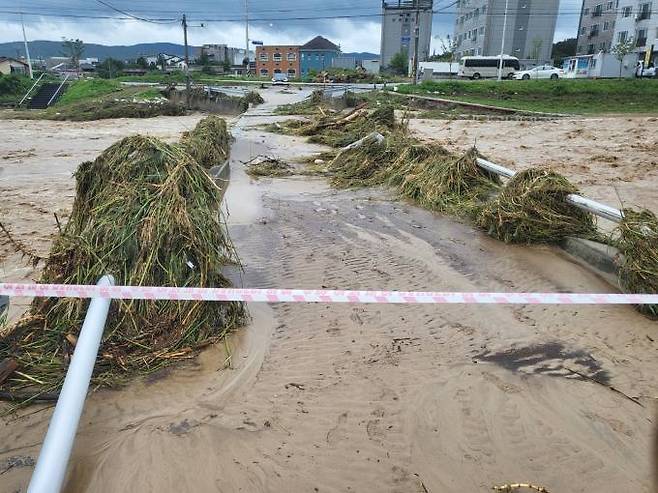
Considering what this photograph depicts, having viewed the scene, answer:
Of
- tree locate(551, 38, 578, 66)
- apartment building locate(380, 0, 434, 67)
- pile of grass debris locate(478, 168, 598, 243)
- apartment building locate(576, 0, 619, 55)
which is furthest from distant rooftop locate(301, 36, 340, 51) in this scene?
pile of grass debris locate(478, 168, 598, 243)

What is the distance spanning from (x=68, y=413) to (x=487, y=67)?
212 ft

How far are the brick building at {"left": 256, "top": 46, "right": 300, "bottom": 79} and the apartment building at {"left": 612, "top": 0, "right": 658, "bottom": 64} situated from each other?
55.6m

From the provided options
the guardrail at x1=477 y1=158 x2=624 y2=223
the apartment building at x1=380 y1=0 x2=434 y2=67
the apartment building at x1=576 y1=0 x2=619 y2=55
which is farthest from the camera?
the apartment building at x1=380 y1=0 x2=434 y2=67

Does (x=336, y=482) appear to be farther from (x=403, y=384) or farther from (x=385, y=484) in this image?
(x=403, y=384)

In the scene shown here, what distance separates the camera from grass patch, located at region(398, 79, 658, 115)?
112ft

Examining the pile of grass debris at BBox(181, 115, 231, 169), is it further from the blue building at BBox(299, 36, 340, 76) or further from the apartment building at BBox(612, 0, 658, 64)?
the blue building at BBox(299, 36, 340, 76)

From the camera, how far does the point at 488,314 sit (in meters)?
4.74

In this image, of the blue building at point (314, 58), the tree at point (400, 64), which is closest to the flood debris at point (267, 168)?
the tree at point (400, 64)

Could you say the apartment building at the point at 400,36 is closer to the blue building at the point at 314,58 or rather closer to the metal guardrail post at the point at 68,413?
the blue building at the point at 314,58

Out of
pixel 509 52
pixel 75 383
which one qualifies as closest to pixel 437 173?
pixel 75 383

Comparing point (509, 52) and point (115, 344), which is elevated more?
point (509, 52)

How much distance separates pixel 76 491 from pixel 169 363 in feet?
4.00

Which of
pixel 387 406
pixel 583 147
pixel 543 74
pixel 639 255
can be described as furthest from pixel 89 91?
pixel 387 406

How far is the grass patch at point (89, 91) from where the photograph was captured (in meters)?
46.9
